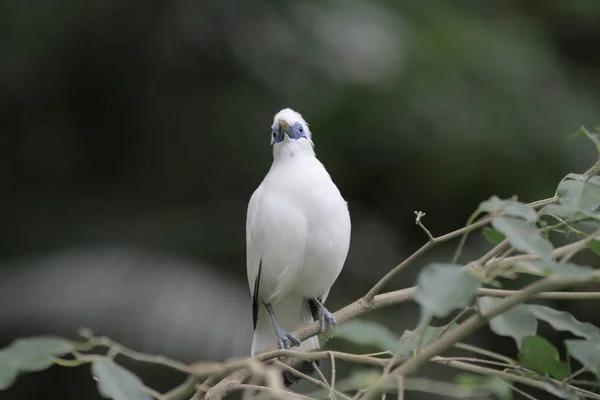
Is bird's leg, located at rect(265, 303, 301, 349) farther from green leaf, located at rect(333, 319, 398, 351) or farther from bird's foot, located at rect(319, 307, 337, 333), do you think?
green leaf, located at rect(333, 319, 398, 351)

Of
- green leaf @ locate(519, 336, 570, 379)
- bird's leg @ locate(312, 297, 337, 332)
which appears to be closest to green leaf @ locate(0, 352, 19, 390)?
green leaf @ locate(519, 336, 570, 379)

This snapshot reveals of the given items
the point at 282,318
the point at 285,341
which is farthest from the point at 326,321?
the point at 282,318

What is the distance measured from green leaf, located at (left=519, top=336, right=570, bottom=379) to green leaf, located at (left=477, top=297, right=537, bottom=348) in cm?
2

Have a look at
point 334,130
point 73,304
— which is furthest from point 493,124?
point 73,304

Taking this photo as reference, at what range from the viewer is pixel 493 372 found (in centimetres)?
143

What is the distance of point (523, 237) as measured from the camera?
4.31 ft

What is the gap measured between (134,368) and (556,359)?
12.8 ft

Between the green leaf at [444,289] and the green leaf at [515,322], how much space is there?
0.74ft

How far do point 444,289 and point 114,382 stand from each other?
493mm

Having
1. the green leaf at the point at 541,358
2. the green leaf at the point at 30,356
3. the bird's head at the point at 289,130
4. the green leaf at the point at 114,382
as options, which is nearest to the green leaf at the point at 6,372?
the green leaf at the point at 30,356

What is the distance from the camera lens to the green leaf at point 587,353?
138 cm

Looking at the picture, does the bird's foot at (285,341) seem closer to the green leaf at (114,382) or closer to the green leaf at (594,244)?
the green leaf at (594,244)

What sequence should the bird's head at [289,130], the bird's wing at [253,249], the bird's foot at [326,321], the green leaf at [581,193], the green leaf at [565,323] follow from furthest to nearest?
the bird's head at [289,130]
the bird's wing at [253,249]
the bird's foot at [326,321]
the green leaf at [581,193]
the green leaf at [565,323]

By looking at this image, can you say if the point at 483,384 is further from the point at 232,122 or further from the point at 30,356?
the point at 232,122
